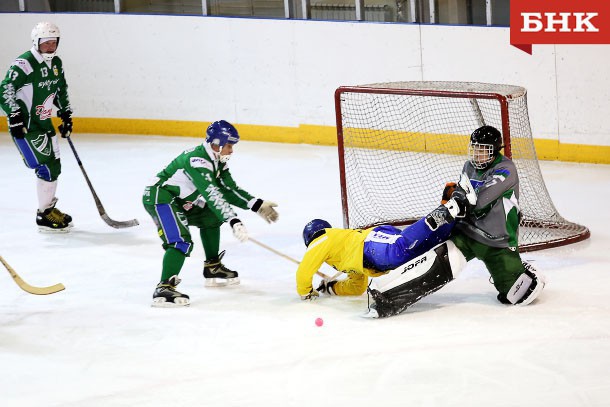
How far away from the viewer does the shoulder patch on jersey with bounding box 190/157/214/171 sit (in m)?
5.71

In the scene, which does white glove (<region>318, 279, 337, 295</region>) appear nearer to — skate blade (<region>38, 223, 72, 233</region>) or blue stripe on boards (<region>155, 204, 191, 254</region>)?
blue stripe on boards (<region>155, 204, 191, 254</region>)

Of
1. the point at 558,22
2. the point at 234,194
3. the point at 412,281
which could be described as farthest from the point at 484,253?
the point at 558,22

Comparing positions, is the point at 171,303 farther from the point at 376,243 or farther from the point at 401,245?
the point at 401,245

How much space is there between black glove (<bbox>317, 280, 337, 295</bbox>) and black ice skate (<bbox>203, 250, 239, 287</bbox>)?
0.58 meters

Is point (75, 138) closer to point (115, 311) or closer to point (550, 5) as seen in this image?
point (550, 5)

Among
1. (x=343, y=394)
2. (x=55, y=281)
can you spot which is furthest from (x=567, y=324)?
(x=55, y=281)

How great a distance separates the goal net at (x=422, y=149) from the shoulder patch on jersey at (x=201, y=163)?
4.84 feet

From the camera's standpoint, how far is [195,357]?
5055mm

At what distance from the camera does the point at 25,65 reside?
752cm

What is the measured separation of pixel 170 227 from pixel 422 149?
3196 millimetres

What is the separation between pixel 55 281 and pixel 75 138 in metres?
4.81

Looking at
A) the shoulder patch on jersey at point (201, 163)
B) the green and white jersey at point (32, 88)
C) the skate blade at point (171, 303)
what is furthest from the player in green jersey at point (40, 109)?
the shoulder patch on jersey at point (201, 163)

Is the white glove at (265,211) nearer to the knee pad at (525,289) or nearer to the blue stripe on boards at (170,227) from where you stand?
the blue stripe on boards at (170,227)

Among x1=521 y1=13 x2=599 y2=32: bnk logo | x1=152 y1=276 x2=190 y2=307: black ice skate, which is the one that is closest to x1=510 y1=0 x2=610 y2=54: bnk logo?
x1=521 y1=13 x2=599 y2=32: bnk logo
